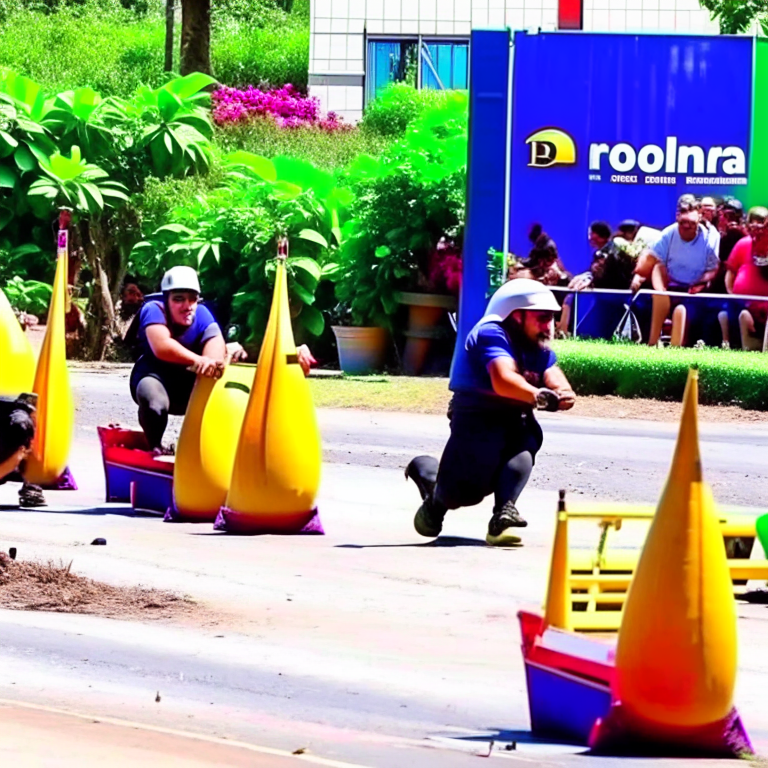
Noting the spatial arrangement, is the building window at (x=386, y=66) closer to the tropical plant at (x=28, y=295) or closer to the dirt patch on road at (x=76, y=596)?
the tropical plant at (x=28, y=295)

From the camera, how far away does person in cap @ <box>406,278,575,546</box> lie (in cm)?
1118

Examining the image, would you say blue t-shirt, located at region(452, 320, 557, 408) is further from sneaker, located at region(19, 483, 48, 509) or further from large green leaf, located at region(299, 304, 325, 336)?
large green leaf, located at region(299, 304, 325, 336)

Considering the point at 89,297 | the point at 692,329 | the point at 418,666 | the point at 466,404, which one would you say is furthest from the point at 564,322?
the point at 418,666

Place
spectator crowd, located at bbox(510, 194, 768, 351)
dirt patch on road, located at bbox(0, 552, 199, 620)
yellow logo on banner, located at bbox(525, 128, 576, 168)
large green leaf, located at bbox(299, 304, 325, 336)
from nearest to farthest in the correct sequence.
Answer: dirt patch on road, located at bbox(0, 552, 199, 620) < spectator crowd, located at bbox(510, 194, 768, 351) < yellow logo on banner, located at bbox(525, 128, 576, 168) < large green leaf, located at bbox(299, 304, 325, 336)

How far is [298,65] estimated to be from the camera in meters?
44.7

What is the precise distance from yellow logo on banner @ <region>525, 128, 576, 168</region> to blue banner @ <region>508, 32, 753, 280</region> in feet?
0.04

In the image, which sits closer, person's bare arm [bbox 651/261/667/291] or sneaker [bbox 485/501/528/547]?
sneaker [bbox 485/501/528/547]

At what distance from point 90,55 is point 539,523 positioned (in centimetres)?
3444

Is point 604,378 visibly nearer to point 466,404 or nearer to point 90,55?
point 466,404

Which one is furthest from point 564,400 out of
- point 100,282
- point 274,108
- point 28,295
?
point 274,108

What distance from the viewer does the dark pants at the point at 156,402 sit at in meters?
12.8

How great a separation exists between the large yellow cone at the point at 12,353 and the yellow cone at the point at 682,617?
284 inches

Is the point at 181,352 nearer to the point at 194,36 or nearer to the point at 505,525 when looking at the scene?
the point at 505,525

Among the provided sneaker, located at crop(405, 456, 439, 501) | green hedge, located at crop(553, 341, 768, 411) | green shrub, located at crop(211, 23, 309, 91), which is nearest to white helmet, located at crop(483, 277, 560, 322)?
sneaker, located at crop(405, 456, 439, 501)
